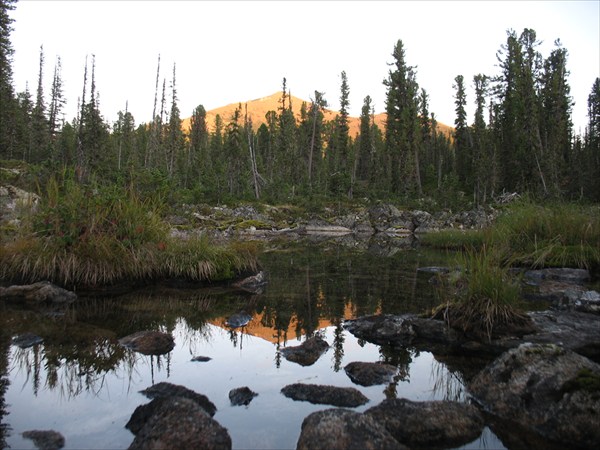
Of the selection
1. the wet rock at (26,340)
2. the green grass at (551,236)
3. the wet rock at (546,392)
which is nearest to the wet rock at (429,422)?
the wet rock at (546,392)

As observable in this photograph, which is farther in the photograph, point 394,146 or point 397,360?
point 394,146

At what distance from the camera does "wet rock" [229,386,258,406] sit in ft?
13.8

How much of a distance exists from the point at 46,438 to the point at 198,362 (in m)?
2.11

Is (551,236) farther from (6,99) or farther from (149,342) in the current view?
(6,99)

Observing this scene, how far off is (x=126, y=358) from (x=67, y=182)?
556 cm

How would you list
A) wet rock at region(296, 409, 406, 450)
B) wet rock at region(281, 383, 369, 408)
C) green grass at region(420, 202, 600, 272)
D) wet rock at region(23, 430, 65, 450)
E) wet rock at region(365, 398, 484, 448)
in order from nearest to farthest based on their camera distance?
wet rock at region(296, 409, 406, 450) < wet rock at region(23, 430, 65, 450) < wet rock at region(365, 398, 484, 448) < wet rock at region(281, 383, 369, 408) < green grass at region(420, 202, 600, 272)

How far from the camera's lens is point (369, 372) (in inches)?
190

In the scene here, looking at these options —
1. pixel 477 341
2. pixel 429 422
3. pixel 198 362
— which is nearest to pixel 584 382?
pixel 429 422

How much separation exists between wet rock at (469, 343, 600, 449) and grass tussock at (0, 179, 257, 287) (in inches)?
280

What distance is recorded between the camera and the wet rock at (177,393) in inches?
157

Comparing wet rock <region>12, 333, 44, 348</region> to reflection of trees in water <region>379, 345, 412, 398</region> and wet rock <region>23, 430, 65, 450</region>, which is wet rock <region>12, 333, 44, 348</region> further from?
reflection of trees in water <region>379, 345, 412, 398</region>

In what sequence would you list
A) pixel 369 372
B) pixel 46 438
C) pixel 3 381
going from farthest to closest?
pixel 369 372 < pixel 3 381 < pixel 46 438

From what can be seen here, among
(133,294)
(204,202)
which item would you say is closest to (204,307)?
(133,294)

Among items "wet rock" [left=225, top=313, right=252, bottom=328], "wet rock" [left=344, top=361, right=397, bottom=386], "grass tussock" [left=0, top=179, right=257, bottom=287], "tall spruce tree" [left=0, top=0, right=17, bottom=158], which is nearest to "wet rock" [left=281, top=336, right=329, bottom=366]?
"wet rock" [left=344, top=361, right=397, bottom=386]
